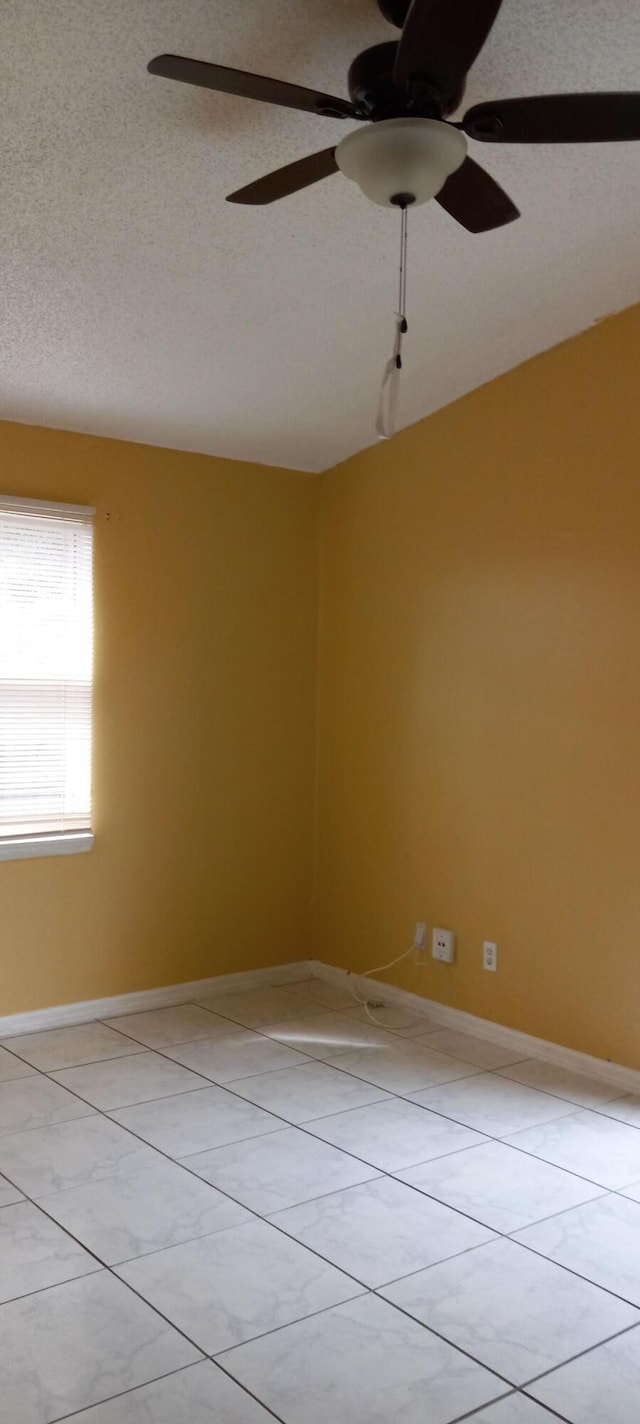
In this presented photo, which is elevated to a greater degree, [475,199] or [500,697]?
[475,199]

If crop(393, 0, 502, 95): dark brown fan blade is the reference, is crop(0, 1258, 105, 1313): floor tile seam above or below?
below

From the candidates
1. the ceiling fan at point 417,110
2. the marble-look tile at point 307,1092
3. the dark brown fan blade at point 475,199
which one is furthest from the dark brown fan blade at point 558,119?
the marble-look tile at point 307,1092

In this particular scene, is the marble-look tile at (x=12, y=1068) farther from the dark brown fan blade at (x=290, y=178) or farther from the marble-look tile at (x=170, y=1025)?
the dark brown fan blade at (x=290, y=178)

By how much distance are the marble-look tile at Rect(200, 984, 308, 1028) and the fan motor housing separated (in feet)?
10.2

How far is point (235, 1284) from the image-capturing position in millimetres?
2324

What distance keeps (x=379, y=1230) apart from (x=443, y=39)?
2.39 meters

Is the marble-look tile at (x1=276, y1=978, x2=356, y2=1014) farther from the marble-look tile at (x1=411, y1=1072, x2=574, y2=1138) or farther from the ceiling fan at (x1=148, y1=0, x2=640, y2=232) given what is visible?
the ceiling fan at (x1=148, y1=0, x2=640, y2=232)

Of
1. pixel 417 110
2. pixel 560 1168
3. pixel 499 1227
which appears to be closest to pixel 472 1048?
pixel 560 1168

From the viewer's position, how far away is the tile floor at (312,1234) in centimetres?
200

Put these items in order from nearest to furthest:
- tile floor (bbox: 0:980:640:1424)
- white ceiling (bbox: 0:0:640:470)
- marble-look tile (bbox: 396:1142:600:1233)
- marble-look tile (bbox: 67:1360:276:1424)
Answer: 1. marble-look tile (bbox: 67:1360:276:1424)
2. tile floor (bbox: 0:980:640:1424)
3. white ceiling (bbox: 0:0:640:470)
4. marble-look tile (bbox: 396:1142:600:1233)

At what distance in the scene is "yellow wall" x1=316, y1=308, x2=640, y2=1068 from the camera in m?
3.54

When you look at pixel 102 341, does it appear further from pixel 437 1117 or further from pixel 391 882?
pixel 437 1117

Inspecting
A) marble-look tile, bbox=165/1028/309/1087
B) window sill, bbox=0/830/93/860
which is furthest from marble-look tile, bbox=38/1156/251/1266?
window sill, bbox=0/830/93/860

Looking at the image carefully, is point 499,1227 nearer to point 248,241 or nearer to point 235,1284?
point 235,1284
